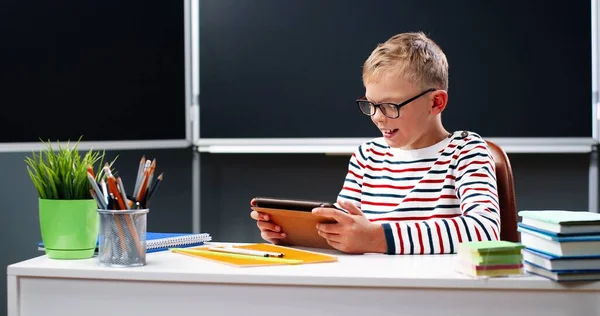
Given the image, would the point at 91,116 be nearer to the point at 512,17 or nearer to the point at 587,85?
the point at 512,17

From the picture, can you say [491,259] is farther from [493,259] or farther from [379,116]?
[379,116]

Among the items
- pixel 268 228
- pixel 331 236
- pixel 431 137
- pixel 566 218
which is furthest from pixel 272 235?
pixel 566 218

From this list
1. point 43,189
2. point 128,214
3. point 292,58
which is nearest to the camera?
point 128,214

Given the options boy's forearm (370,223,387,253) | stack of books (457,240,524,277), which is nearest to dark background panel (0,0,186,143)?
boy's forearm (370,223,387,253)

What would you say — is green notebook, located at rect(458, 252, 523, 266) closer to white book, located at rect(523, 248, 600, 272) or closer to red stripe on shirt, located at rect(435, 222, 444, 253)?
white book, located at rect(523, 248, 600, 272)

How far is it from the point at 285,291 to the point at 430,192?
0.69 m

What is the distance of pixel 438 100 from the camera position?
185 centimetres

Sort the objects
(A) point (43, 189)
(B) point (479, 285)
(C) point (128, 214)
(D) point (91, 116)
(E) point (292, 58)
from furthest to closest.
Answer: (E) point (292, 58)
(D) point (91, 116)
(A) point (43, 189)
(C) point (128, 214)
(B) point (479, 285)

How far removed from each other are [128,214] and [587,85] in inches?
86.0

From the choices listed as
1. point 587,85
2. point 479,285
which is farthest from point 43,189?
point 587,85

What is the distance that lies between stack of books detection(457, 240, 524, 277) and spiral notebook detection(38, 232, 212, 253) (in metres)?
0.64

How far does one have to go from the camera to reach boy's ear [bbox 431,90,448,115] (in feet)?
6.05

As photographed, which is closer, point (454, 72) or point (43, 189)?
point (43, 189)

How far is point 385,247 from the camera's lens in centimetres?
152
